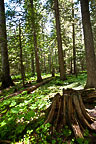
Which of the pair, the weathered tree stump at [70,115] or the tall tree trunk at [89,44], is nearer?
the weathered tree stump at [70,115]

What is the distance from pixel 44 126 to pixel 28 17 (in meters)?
7.07

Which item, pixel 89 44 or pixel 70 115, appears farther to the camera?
pixel 89 44

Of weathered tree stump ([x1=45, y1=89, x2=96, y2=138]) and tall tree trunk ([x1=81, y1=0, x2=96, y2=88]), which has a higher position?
tall tree trunk ([x1=81, y1=0, x2=96, y2=88])

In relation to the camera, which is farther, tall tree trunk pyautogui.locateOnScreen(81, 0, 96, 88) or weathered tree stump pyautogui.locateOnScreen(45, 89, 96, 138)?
tall tree trunk pyautogui.locateOnScreen(81, 0, 96, 88)

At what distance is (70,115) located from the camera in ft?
8.07

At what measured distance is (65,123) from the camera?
7.89 ft

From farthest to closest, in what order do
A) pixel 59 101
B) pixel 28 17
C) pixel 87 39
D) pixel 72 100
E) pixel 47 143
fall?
pixel 28 17 → pixel 87 39 → pixel 59 101 → pixel 72 100 → pixel 47 143

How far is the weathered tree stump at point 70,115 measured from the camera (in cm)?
231

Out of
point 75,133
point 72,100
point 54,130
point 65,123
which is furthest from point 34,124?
point 72,100

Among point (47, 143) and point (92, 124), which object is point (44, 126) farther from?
point (92, 124)

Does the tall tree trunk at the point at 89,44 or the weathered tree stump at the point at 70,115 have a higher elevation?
the tall tree trunk at the point at 89,44

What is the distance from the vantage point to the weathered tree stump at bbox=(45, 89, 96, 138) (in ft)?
7.59

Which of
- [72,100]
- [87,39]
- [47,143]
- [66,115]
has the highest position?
[87,39]

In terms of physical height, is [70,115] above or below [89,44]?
below
